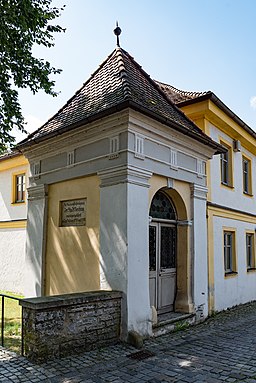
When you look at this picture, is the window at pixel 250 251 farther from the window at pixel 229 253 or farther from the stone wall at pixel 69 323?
the stone wall at pixel 69 323

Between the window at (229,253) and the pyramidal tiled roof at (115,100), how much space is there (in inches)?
140

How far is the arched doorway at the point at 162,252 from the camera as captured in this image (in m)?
7.90

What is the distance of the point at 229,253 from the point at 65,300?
24.2 ft

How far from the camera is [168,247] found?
27.7 feet

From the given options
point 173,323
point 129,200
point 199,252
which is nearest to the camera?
point 129,200

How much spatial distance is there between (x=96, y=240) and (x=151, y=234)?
1.32 m

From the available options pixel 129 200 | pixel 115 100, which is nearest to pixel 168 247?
pixel 129 200

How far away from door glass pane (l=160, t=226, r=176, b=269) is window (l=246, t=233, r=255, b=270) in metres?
5.57

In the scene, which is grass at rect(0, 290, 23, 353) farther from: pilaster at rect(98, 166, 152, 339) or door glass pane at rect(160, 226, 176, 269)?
door glass pane at rect(160, 226, 176, 269)

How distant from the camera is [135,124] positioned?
689 cm

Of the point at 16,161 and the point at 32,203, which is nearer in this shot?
the point at 32,203

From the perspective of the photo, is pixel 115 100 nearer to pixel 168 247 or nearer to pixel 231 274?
pixel 168 247

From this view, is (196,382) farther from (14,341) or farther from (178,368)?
(14,341)

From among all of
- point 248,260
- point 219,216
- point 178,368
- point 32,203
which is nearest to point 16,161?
point 32,203
